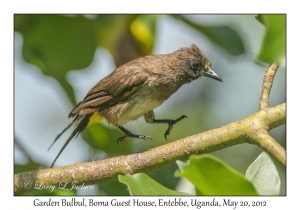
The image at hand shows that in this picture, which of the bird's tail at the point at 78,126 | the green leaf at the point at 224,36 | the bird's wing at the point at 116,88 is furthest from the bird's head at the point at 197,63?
the bird's tail at the point at 78,126

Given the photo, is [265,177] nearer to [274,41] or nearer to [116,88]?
[274,41]

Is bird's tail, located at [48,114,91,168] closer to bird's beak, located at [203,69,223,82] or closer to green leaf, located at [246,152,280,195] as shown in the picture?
bird's beak, located at [203,69,223,82]

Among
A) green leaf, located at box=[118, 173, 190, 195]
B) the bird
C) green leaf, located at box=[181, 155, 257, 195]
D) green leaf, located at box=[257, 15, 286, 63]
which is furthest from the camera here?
the bird

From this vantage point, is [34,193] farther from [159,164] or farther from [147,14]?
[147,14]

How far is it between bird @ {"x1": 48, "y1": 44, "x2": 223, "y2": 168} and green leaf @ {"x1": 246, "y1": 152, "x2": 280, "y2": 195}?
Answer: 6.83 feet

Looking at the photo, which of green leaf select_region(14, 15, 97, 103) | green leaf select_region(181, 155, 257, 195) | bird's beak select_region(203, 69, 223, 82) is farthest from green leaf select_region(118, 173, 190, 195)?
bird's beak select_region(203, 69, 223, 82)

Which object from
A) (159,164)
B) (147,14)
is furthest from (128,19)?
(159,164)

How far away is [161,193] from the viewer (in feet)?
7.57

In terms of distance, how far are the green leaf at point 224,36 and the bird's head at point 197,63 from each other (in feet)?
3.43

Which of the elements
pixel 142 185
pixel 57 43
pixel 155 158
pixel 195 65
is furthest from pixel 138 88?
pixel 142 185

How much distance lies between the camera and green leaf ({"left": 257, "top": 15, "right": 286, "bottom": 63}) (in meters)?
2.11

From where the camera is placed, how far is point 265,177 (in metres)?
2.37

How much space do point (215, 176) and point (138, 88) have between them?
9.21 ft

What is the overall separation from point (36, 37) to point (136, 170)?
59.3 inches
